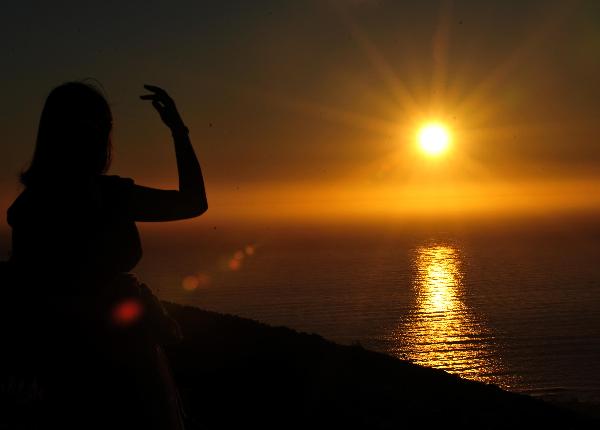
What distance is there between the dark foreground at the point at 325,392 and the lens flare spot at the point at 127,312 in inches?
399

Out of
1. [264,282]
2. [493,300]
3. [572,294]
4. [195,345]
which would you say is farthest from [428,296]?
[195,345]

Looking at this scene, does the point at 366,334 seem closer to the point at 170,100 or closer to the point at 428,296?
the point at 428,296

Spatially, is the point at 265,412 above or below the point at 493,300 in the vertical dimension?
below

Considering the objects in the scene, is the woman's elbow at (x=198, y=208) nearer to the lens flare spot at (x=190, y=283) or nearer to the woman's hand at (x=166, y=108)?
the woman's hand at (x=166, y=108)

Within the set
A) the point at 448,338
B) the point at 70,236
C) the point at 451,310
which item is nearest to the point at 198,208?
the point at 70,236

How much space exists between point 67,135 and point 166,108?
0.43 metres

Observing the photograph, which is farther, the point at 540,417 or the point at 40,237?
the point at 540,417

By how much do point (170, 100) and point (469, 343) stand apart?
86.3 metres

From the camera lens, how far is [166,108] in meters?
2.63

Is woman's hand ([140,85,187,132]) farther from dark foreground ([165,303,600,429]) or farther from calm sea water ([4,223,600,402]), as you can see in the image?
calm sea water ([4,223,600,402])

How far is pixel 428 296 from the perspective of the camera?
13312cm

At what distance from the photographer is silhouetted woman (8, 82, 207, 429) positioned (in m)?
2.22

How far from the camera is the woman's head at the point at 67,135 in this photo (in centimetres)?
239

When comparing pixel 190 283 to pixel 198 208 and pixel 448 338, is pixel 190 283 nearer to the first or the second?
A: pixel 448 338
